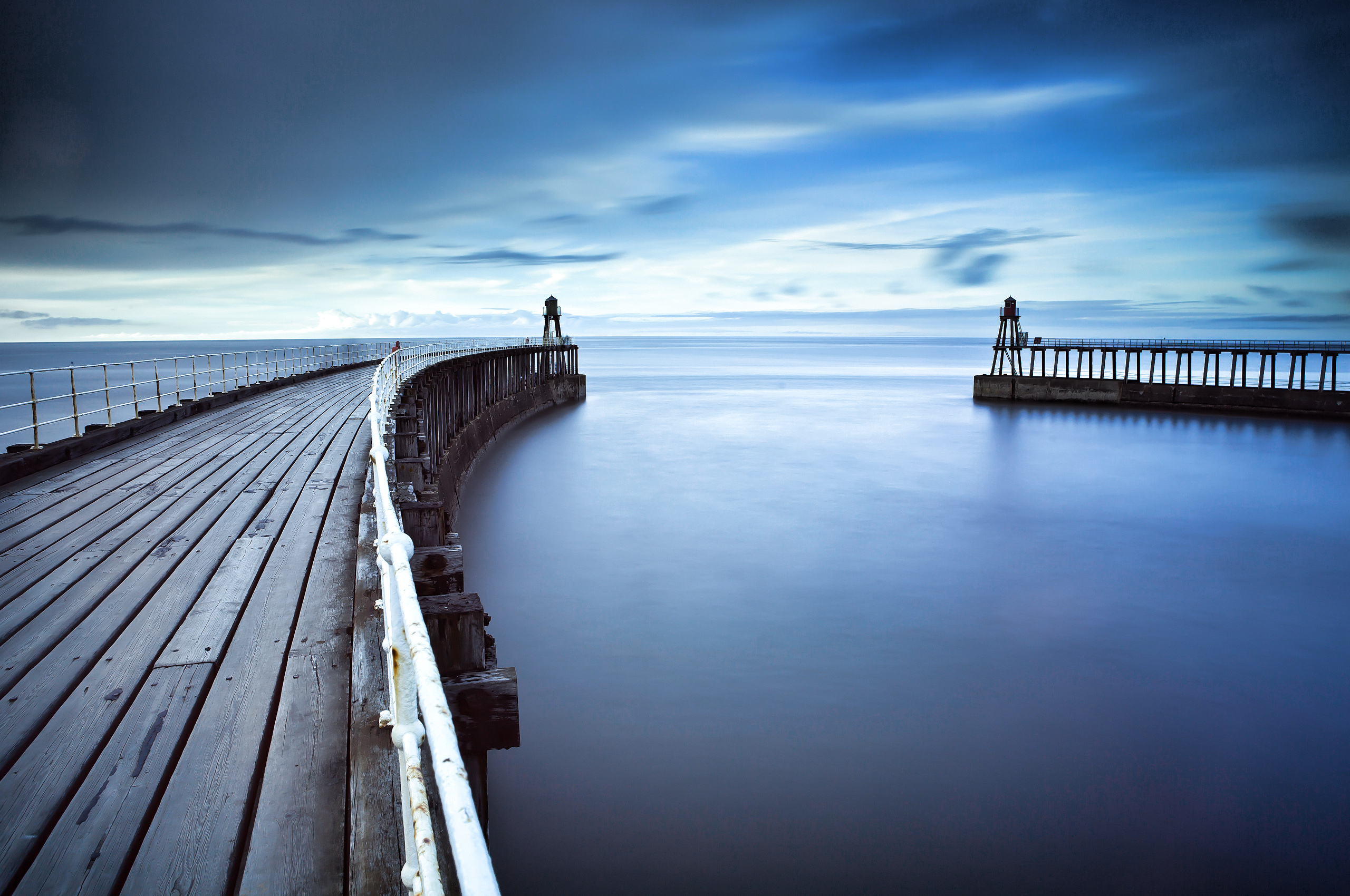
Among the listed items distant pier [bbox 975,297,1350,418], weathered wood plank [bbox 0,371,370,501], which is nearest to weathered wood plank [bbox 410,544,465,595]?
weathered wood plank [bbox 0,371,370,501]

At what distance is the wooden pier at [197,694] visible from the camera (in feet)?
7.23

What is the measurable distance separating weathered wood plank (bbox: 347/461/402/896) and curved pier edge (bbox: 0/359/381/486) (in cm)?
601

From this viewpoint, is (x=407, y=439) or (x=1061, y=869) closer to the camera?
(x=1061, y=869)

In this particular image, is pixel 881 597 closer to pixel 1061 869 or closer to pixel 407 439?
pixel 1061 869

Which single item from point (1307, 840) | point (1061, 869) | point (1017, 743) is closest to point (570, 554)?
point (1017, 743)

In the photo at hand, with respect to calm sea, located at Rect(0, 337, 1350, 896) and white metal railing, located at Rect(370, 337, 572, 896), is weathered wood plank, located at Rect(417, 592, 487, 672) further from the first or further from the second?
calm sea, located at Rect(0, 337, 1350, 896)

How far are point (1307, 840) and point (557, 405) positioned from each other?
41.6 meters

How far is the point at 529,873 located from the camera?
654 centimetres

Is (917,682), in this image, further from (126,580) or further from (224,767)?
(224,767)

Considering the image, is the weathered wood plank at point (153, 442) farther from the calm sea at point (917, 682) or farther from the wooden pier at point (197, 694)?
the calm sea at point (917, 682)

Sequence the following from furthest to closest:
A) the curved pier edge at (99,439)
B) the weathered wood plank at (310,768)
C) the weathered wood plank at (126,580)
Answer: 1. the curved pier edge at (99,439)
2. the weathered wood plank at (126,580)
3. the weathered wood plank at (310,768)

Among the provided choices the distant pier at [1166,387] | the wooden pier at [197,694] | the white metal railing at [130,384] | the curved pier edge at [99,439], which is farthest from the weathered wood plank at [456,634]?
the distant pier at [1166,387]

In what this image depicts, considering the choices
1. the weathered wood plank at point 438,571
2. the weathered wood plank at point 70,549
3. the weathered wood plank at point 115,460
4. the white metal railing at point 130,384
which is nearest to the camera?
the weathered wood plank at point 438,571

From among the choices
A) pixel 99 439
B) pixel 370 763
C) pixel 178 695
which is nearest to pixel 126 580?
pixel 178 695
